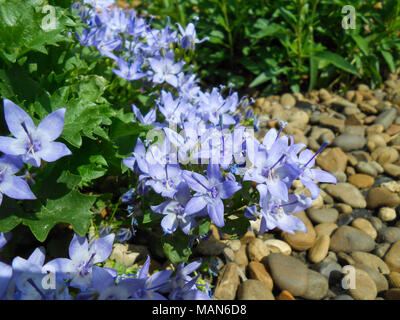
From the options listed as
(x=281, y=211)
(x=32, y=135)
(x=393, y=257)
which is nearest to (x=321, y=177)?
(x=281, y=211)

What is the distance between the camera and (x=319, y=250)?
81.8 inches

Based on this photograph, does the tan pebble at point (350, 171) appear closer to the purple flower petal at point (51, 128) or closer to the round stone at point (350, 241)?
the round stone at point (350, 241)

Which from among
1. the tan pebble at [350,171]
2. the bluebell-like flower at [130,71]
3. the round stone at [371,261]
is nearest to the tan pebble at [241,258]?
the round stone at [371,261]

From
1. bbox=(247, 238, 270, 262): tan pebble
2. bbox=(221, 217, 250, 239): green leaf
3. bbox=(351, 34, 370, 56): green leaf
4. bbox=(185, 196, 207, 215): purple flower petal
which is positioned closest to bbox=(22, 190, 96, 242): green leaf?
bbox=(185, 196, 207, 215): purple flower petal

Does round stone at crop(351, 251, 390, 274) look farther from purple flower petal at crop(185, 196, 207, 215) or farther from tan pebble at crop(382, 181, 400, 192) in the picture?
purple flower petal at crop(185, 196, 207, 215)

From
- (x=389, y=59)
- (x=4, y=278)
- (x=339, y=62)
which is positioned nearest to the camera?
(x=4, y=278)

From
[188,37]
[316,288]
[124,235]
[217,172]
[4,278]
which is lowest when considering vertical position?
[316,288]

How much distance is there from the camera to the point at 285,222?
4.70ft

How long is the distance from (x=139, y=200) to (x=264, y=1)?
233cm

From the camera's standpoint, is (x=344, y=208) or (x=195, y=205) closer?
(x=195, y=205)

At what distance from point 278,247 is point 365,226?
53 cm

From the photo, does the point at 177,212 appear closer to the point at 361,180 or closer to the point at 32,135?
the point at 32,135
